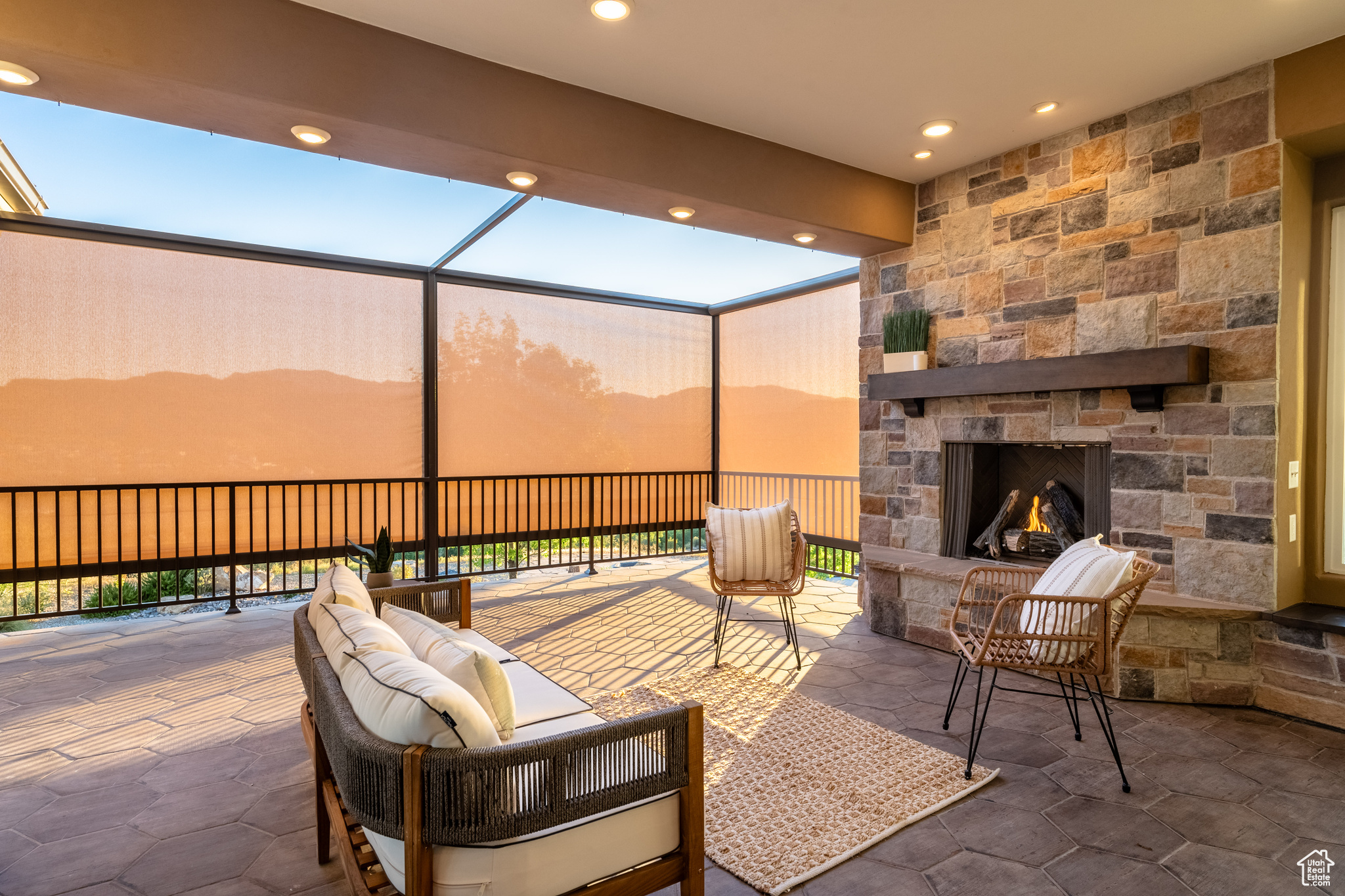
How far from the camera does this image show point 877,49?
2.90 m

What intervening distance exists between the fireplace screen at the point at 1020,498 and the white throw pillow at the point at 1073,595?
132cm

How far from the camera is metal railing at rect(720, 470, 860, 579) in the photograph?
18.8ft

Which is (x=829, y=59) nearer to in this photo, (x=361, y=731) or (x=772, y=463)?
(x=361, y=731)

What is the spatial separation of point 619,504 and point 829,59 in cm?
451

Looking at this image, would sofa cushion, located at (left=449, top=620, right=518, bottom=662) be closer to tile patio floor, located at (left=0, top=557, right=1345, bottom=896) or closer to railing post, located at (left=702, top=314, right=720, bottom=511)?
tile patio floor, located at (left=0, top=557, right=1345, bottom=896)

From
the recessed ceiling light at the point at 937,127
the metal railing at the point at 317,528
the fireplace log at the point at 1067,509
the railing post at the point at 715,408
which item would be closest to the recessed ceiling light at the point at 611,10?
the recessed ceiling light at the point at 937,127

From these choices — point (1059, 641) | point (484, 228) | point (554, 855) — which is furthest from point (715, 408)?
point (554, 855)

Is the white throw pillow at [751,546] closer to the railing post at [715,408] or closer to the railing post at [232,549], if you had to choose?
the railing post at [715,408]

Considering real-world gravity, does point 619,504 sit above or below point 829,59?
below

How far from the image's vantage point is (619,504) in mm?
6699

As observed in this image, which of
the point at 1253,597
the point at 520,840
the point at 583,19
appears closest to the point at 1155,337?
the point at 1253,597

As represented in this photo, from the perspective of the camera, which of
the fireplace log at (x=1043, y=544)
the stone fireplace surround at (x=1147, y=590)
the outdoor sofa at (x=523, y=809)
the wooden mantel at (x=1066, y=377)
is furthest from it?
the fireplace log at (x=1043, y=544)

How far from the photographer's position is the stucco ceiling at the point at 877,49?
8.60 feet

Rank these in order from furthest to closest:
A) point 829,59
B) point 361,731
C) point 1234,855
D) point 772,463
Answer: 1. point 772,463
2. point 829,59
3. point 1234,855
4. point 361,731
